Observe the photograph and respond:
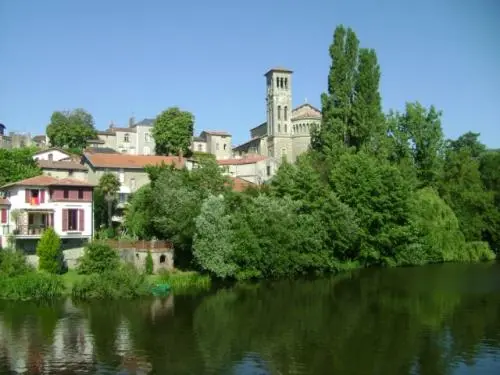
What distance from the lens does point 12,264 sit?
42.8m

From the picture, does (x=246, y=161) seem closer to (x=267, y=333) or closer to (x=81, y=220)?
(x=81, y=220)

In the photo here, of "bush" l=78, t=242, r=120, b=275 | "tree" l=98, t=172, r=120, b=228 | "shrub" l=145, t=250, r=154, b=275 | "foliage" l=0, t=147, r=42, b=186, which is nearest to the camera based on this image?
"bush" l=78, t=242, r=120, b=275

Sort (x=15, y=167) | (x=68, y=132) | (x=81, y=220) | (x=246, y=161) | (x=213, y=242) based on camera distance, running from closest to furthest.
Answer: (x=213, y=242), (x=81, y=220), (x=15, y=167), (x=246, y=161), (x=68, y=132)

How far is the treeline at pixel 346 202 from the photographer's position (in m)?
49.9

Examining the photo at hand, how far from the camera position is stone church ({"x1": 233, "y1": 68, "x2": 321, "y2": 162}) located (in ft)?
360

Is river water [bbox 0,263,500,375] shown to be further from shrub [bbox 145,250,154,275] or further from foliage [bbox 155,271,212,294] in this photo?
shrub [bbox 145,250,154,275]

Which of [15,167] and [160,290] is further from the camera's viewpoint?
[15,167]

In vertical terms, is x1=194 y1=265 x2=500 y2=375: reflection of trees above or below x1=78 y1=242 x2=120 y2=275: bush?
below

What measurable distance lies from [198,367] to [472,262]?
49.7 m

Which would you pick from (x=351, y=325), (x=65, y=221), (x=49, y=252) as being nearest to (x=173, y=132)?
(x=65, y=221)

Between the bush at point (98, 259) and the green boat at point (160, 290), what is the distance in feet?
13.6

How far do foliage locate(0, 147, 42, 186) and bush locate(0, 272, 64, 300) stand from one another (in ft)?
73.7

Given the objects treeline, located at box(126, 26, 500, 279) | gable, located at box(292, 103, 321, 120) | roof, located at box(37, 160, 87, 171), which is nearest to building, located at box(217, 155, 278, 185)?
treeline, located at box(126, 26, 500, 279)

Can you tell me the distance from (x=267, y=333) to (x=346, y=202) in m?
32.1
